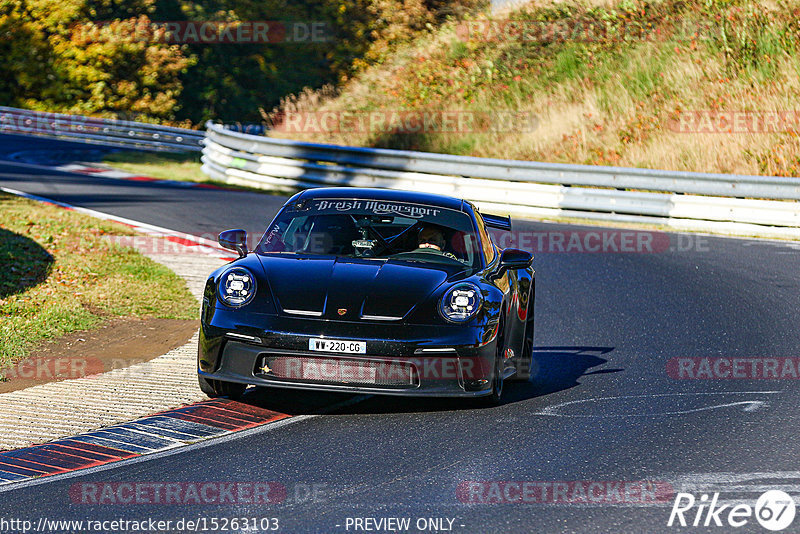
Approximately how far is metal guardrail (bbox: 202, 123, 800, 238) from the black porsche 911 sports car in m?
11.1

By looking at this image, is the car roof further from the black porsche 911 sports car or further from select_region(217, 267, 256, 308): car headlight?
select_region(217, 267, 256, 308): car headlight

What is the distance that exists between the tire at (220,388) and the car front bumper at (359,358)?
1.26 ft

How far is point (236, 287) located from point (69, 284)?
16.8 feet

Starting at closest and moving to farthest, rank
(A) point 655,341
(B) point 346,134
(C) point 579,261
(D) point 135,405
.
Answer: (D) point 135,405
(A) point 655,341
(C) point 579,261
(B) point 346,134

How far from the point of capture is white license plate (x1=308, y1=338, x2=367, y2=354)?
6820mm

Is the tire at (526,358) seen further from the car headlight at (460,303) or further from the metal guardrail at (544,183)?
the metal guardrail at (544,183)

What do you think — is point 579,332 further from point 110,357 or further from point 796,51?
point 796,51

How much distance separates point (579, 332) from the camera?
34.2ft

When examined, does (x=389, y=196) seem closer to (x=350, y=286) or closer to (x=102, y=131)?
(x=350, y=286)

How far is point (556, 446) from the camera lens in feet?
21.0

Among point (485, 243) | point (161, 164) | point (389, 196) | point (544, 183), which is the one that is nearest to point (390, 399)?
point (485, 243)

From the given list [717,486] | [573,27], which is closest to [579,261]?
[717,486]

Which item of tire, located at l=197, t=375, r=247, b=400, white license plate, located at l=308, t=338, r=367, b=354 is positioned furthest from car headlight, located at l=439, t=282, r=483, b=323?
tire, located at l=197, t=375, r=247, b=400

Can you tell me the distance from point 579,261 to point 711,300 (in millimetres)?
3049
